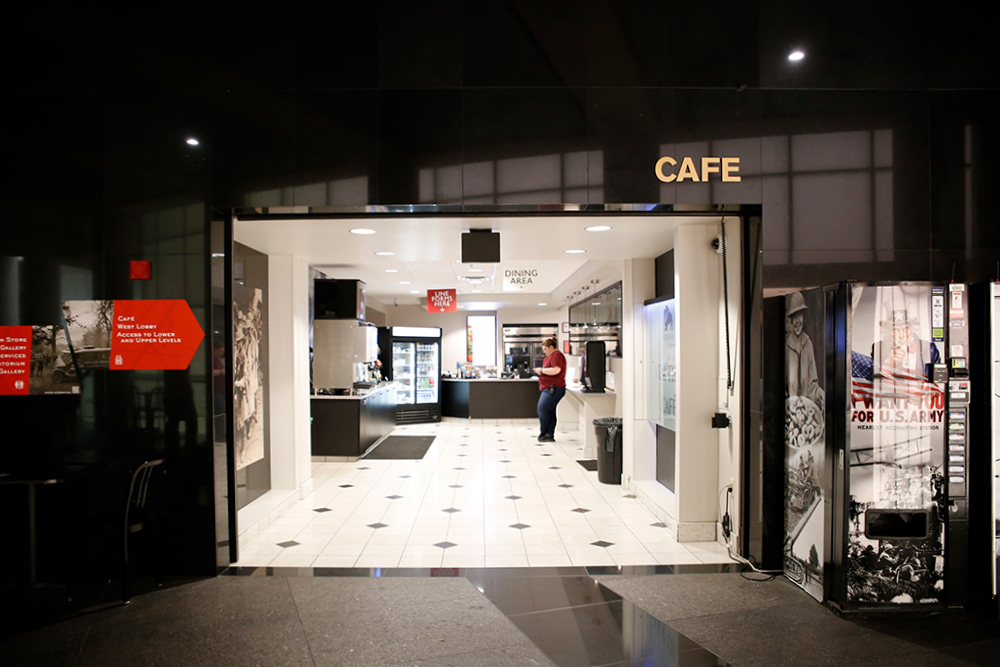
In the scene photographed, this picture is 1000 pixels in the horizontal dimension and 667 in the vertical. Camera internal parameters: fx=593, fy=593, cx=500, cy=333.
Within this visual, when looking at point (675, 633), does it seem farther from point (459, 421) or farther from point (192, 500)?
point (459, 421)

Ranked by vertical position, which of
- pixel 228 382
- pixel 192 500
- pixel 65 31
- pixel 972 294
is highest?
pixel 65 31

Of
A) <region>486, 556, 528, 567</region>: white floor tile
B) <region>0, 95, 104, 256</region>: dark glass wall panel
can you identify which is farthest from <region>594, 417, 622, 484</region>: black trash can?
<region>0, 95, 104, 256</region>: dark glass wall panel

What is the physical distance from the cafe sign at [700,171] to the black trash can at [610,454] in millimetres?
3494

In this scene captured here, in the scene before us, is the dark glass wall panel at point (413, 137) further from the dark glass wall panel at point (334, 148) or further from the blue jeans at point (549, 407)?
the blue jeans at point (549, 407)

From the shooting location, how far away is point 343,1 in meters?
3.97

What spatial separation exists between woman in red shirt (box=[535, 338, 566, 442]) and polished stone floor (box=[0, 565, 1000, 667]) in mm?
5960

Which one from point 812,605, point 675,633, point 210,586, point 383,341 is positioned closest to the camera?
point 675,633

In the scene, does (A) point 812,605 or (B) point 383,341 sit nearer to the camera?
(A) point 812,605

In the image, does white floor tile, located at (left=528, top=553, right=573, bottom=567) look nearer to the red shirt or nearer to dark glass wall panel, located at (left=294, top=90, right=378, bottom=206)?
dark glass wall panel, located at (left=294, top=90, right=378, bottom=206)

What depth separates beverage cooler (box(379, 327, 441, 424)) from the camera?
12273 millimetres

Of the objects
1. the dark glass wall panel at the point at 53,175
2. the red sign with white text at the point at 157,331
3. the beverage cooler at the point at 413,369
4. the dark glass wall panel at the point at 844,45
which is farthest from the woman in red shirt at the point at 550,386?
the dark glass wall panel at the point at 53,175

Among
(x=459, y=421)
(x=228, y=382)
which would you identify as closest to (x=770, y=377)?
(x=228, y=382)

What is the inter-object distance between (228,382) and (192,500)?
809 millimetres

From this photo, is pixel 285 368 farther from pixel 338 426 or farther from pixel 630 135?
pixel 630 135
